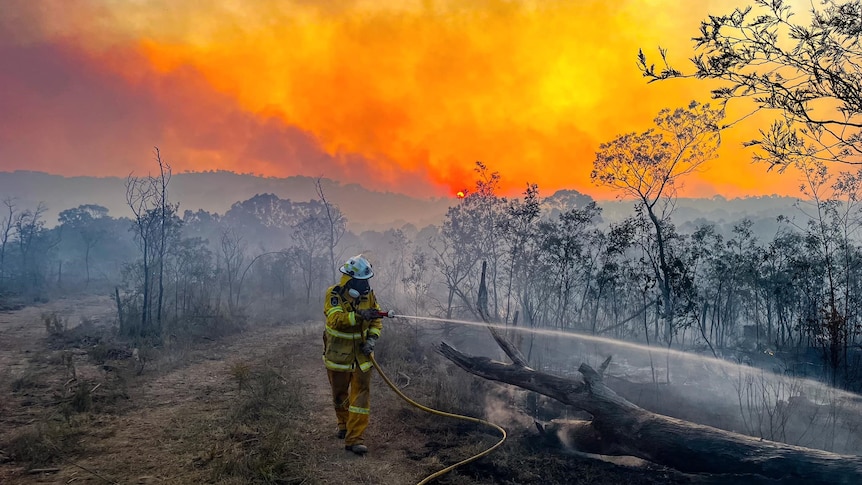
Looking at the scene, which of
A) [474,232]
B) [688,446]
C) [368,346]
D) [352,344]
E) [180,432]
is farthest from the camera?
[474,232]

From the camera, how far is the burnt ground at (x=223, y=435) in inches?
219

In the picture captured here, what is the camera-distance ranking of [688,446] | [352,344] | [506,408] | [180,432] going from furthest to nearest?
[506,408]
[180,432]
[352,344]
[688,446]

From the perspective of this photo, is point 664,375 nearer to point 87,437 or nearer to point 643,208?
point 643,208

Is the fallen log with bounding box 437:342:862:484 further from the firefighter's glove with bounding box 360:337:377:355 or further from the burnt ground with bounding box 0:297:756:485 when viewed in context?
the firefighter's glove with bounding box 360:337:377:355

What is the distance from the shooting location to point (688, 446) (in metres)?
5.70

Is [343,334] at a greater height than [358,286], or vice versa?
[358,286]

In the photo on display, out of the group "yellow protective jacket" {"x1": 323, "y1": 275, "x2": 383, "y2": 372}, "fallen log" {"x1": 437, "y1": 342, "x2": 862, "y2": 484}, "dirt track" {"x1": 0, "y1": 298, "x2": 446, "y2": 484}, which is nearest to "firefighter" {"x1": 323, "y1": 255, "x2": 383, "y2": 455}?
"yellow protective jacket" {"x1": 323, "y1": 275, "x2": 383, "y2": 372}

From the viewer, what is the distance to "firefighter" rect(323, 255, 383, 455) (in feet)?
21.1

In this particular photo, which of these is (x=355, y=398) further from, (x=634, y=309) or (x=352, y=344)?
(x=634, y=309)

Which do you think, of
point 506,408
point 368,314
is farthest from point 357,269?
point 506,408

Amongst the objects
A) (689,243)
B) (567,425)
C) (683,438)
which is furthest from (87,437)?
(689,243)

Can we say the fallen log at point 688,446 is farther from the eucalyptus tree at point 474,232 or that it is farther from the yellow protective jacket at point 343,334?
the eucalyptus tree at point 474,232

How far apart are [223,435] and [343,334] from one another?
248 centimetres

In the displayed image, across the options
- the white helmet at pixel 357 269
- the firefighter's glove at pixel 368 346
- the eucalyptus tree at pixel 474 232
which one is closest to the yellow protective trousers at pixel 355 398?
the firefighter's glove at pixel 368 346
